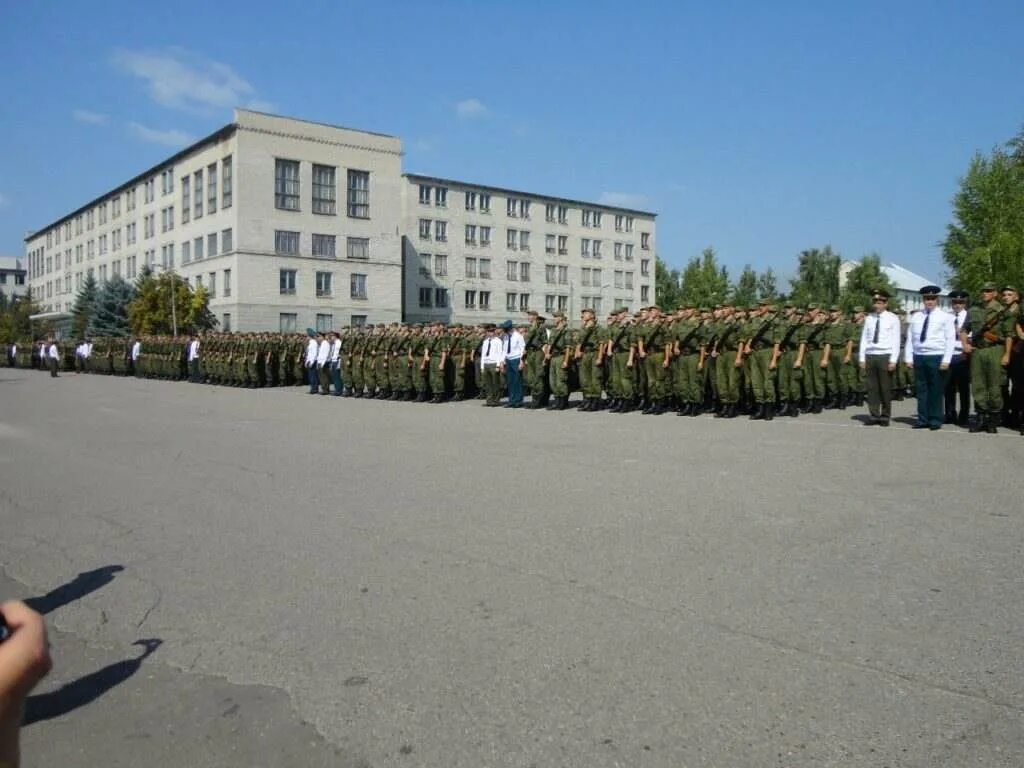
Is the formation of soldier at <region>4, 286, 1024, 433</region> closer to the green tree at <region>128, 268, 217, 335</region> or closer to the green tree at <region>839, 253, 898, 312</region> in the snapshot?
the green tree at <region>128, 268, 217, 335</region>

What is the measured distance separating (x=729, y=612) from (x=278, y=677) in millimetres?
2200

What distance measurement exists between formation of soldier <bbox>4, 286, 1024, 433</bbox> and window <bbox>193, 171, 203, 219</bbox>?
154 ft

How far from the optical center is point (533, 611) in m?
4.65

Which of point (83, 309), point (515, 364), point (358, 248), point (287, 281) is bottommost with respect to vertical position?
point (515, 364)

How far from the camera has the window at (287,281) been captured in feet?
207

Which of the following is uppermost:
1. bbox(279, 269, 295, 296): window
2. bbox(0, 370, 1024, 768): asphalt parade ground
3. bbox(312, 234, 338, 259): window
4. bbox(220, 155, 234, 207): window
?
bbox(220, 155, 234, 207): window

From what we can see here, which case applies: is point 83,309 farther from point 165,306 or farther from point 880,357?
point 880,357

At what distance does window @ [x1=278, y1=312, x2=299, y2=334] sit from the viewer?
6337 cm

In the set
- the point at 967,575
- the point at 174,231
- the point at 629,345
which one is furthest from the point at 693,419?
the point at 174,231

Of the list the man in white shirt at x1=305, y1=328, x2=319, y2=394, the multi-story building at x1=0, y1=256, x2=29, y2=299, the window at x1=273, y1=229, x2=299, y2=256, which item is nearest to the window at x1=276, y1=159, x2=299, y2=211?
the window at x1=273, y1=229, x2=299, y2=256

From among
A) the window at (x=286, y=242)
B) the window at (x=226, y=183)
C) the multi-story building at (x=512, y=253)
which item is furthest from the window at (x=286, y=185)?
the multi-story building at (x=512, y=253)

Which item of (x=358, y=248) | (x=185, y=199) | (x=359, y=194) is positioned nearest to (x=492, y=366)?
(x=358, y=248)

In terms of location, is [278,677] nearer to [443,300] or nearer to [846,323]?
[846,323]

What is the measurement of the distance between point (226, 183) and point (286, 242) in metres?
5.56
